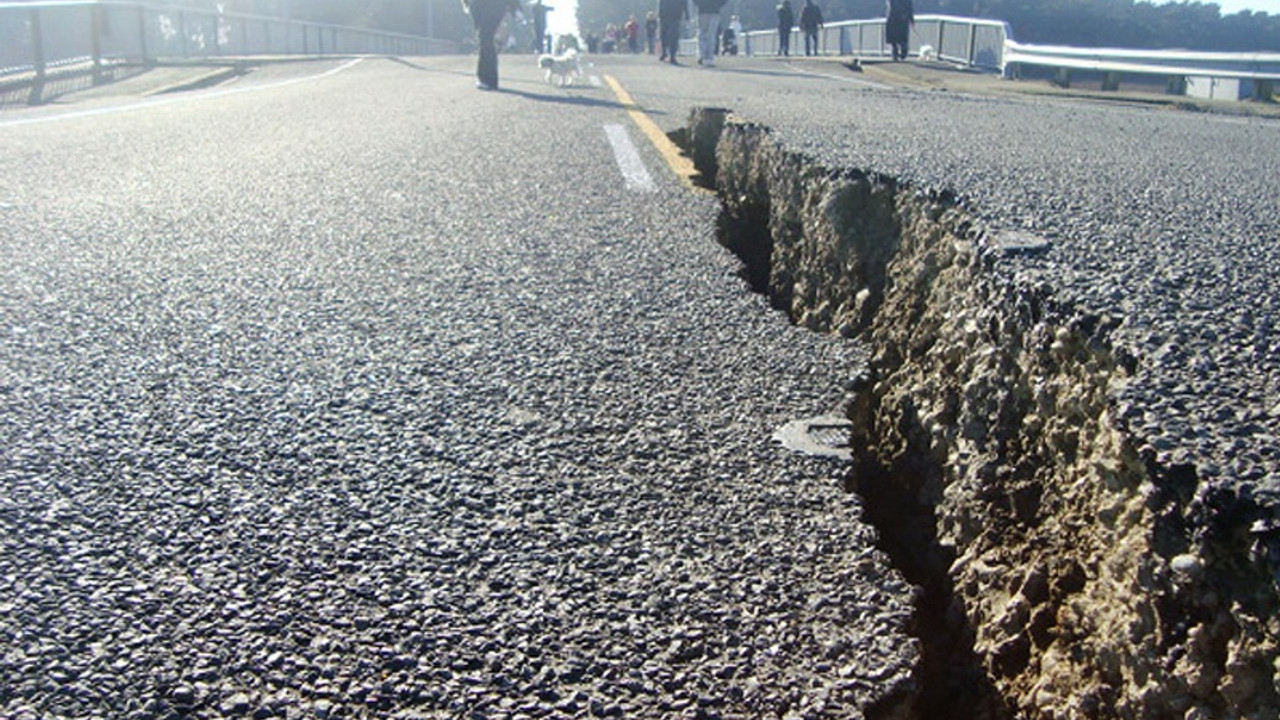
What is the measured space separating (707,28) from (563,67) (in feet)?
30.1

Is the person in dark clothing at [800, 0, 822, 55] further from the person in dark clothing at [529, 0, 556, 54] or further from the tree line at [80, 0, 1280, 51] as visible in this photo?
the tree line at [80, 0, 1280, 51]

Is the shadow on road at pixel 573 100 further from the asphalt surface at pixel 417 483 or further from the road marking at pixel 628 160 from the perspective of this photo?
the asphalt surface at pixel 417 483

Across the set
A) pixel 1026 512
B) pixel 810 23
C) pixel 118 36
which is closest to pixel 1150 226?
pixel 1026 512

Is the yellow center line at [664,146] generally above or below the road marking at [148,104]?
below

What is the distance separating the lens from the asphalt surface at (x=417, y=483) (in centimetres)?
149

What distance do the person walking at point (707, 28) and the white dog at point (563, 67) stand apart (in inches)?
313

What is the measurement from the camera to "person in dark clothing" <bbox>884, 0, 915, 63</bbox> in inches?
987

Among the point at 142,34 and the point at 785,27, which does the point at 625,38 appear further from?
the point at 142,34

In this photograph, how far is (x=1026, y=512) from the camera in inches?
69.7

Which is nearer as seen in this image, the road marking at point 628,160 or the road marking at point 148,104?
the road marking at point 628,160

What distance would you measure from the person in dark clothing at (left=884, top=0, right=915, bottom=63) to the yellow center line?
14914 mm

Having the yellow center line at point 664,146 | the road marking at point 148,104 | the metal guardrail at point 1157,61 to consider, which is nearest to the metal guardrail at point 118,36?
the road marking at point 148,104

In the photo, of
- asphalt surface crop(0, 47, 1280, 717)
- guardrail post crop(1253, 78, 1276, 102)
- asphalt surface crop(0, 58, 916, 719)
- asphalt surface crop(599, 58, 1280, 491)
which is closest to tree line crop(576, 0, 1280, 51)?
guardrail post crop(1253, 78, 1276, 102)

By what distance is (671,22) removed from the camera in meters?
25.8
